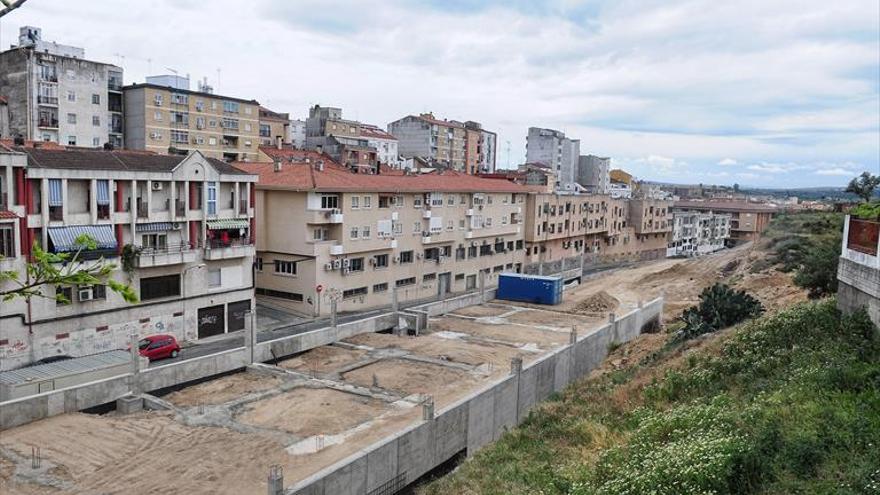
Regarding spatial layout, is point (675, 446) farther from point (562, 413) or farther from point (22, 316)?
point (22, 316)

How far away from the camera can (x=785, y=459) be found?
14133 mm

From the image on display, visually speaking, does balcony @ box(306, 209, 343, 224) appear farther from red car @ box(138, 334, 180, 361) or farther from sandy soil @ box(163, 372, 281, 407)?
sandy soil @ box(163, 372, 281, 407)

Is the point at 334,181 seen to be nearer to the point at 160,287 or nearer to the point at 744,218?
the point at 160,287

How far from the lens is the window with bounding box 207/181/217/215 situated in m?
41.5

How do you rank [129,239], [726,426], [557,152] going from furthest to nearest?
[557,152] < [129,239] < [726,426]

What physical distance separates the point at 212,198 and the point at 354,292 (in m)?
13.7

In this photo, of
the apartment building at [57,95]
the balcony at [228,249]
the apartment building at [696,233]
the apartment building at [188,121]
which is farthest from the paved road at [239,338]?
the apartment building at [696,233]

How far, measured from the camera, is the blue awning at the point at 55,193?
1345 inches

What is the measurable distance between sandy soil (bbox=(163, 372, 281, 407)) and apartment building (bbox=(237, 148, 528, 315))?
16.2 meters

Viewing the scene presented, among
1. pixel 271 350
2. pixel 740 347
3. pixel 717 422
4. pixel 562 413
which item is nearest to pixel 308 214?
pixel 271 350

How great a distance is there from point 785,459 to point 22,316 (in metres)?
32.4

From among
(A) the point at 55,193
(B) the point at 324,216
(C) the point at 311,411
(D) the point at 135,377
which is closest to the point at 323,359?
(C) the point at 311,411

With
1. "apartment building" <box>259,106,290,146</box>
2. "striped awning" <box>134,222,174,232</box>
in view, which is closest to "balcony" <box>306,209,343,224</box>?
"striped awning" <box>134,222,174,232</box>

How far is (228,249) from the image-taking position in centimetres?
4178
